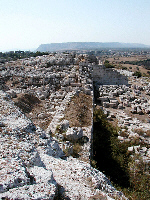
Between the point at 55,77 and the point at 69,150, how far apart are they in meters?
13.6

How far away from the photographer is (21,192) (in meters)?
2.95

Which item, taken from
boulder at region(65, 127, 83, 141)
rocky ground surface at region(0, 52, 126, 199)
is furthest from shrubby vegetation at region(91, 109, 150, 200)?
rocky ground surface at region(0, 52, 126, 199)

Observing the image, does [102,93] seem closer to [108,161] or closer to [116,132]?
[116,132]

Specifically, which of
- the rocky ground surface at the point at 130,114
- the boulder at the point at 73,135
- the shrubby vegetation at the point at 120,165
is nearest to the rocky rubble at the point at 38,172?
the boulder at the point at 73,135

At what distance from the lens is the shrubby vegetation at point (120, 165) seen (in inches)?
264

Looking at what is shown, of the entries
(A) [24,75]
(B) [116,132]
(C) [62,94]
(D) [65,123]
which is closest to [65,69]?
(A) [24,75]

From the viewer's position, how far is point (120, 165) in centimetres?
820

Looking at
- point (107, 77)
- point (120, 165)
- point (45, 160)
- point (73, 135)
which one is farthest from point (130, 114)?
point (45, 160)

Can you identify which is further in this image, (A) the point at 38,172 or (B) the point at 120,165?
(B) the point at 120,165

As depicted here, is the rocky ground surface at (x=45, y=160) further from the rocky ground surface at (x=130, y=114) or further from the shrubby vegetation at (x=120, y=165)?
the rocky ground surface at (x=130, y=114)

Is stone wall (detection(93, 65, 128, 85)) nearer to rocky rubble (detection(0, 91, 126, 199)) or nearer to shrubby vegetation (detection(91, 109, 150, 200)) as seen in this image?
shrubby vegetation (detection(91, 109, 150, 200))

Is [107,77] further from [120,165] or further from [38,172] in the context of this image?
[38,172]

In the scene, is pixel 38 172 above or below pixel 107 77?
below

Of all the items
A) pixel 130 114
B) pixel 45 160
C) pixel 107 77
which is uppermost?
pixel 107 77
